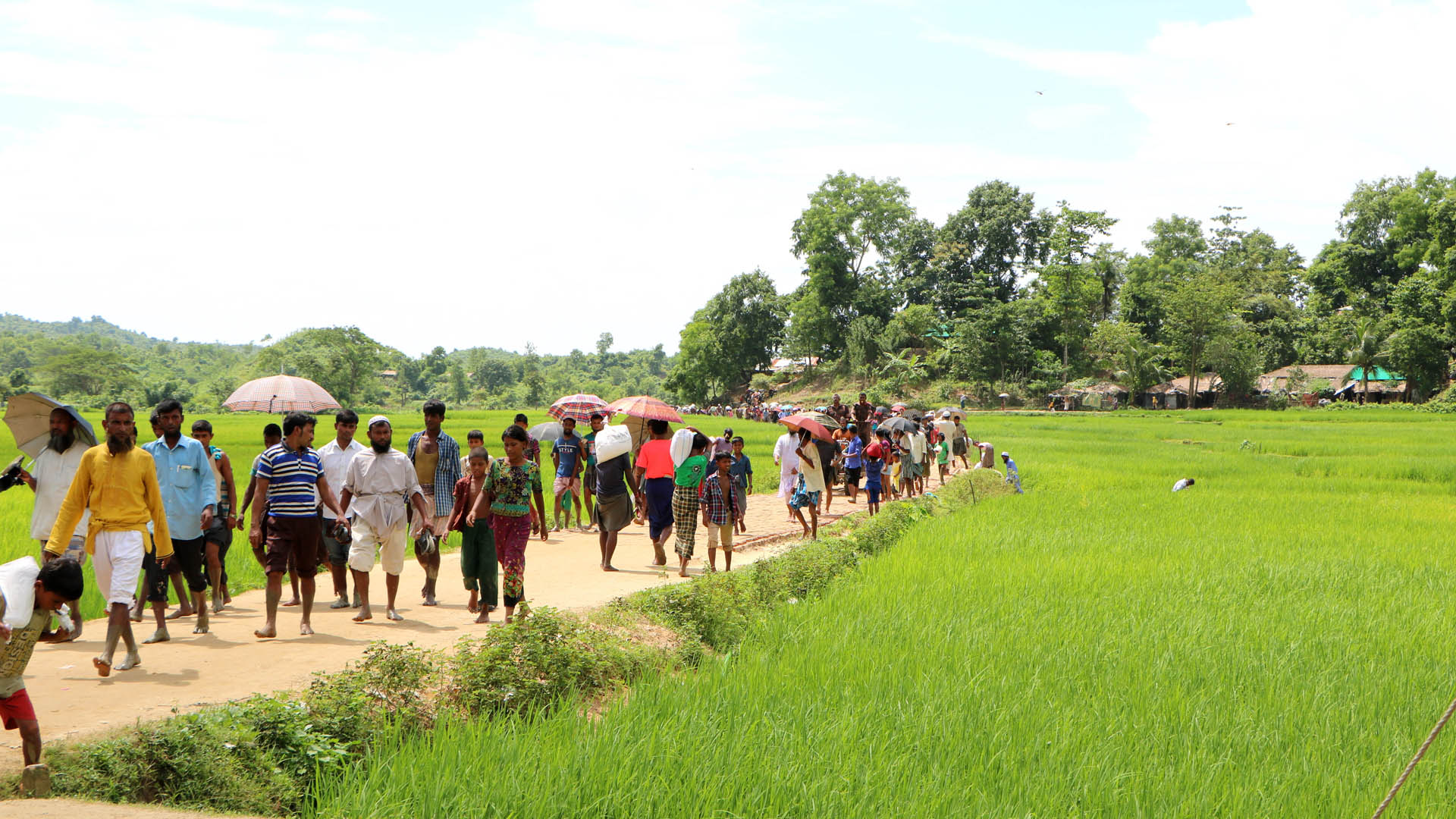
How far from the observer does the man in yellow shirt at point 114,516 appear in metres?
5.44

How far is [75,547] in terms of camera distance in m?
5.83

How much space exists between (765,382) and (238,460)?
45.5 meters

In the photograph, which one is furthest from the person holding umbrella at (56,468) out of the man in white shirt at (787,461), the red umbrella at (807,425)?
the man in white shirt at (787,461)

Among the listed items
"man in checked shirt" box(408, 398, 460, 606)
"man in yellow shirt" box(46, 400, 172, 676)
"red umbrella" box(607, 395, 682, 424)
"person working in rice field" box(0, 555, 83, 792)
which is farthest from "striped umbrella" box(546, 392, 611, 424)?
"person working in rice field" box(0, 555, 83, 792)

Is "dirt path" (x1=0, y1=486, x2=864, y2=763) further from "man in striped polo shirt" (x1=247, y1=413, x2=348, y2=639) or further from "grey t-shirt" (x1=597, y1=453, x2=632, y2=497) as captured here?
"grey t-shirt" (x1=597, y1=453, x2=632, y2=497)

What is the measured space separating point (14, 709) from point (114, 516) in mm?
1921

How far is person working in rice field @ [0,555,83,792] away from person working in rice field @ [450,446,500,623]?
10.9 ft

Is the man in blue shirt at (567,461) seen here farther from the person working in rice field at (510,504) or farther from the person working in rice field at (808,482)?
the person working in rice field at (510,504)

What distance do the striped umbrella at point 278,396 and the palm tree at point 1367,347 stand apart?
53.7 metres

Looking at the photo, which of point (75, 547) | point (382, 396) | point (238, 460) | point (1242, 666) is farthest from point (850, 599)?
point (382, 396)

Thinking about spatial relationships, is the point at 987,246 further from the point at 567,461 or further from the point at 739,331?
the point at 567,461

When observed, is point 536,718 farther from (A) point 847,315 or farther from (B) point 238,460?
(A) point 847,315

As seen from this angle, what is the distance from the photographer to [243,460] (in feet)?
71.6

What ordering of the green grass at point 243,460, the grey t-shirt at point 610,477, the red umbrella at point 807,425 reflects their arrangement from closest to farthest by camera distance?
the green grass at point 243,460 < the grey t-shirt at point 610,477 < the red umbrella at point 807,425
